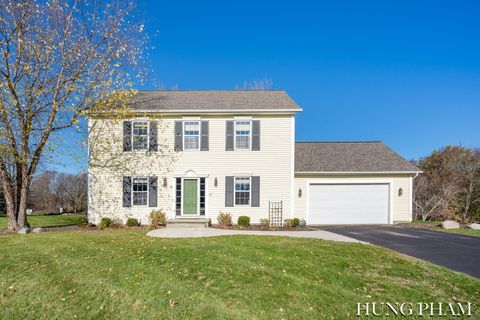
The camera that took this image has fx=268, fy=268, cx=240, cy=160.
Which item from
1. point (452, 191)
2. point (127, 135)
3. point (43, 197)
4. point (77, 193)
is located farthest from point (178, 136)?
point (43, 197)

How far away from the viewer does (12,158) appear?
11062mm

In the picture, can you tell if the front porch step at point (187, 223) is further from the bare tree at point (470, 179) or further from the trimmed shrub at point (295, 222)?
the bare tree at point (470, 179)

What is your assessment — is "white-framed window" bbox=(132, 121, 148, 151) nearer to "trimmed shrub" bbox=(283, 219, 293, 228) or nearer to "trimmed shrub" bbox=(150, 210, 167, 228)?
"trimmed shrub" bbox=(150, 210, 167, 228)

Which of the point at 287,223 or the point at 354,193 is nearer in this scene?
the point at 287,223

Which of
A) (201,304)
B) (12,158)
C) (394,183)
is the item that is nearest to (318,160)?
(394,183)

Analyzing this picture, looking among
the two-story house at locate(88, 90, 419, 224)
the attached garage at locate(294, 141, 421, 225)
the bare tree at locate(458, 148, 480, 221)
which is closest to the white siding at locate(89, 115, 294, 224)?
the two-story house at locate(88, 90, 419, 224)

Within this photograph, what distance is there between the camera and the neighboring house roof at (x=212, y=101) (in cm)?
1381

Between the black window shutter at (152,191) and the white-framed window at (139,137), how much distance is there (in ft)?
5.46

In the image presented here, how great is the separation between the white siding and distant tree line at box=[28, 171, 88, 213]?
50.1 ft

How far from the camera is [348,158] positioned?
16.2 m

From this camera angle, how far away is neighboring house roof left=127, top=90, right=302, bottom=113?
1381 centimetres

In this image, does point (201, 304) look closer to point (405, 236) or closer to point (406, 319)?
point (406, 319)

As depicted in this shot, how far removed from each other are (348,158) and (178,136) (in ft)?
33.2

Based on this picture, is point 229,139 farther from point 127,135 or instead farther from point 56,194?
point 56,194
